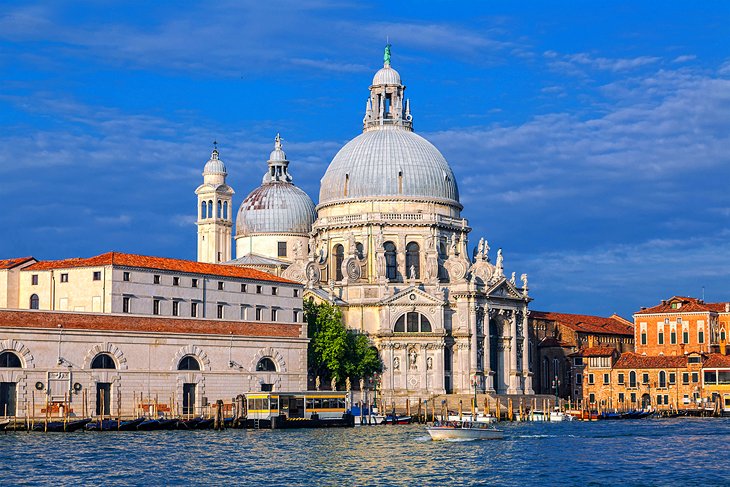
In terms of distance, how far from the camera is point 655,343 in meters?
113

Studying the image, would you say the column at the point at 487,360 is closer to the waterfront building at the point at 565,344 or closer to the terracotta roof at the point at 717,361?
the waterfront building at the point at 565,344

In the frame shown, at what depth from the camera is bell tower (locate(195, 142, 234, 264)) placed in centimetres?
10681

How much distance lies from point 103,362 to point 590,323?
62651 millimetres

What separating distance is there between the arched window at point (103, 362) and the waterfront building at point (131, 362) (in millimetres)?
43

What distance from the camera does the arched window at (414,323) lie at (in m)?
93.0

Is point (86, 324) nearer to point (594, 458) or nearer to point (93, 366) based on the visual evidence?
point (93, 366)

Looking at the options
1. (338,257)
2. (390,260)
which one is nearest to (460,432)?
(390,260)

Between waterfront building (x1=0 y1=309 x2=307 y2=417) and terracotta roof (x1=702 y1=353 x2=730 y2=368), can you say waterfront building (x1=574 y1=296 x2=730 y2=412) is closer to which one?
terracotta roof (x1=702 y1=353 x2=730 y2=368)

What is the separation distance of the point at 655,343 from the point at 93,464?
231 ft

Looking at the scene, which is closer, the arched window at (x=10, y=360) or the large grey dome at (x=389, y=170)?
the arched window at (x=10, y=360)

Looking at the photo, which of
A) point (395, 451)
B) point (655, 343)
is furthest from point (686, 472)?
point (655, 343)

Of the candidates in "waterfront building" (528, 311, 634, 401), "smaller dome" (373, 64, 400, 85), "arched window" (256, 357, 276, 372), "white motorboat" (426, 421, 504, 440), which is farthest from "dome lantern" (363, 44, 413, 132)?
"white motorboat" (426, 421, 504, 440)

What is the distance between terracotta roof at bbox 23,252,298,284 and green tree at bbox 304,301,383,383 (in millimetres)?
7337

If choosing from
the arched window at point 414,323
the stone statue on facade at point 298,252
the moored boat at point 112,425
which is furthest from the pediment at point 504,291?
the moored boat at point 112,425
